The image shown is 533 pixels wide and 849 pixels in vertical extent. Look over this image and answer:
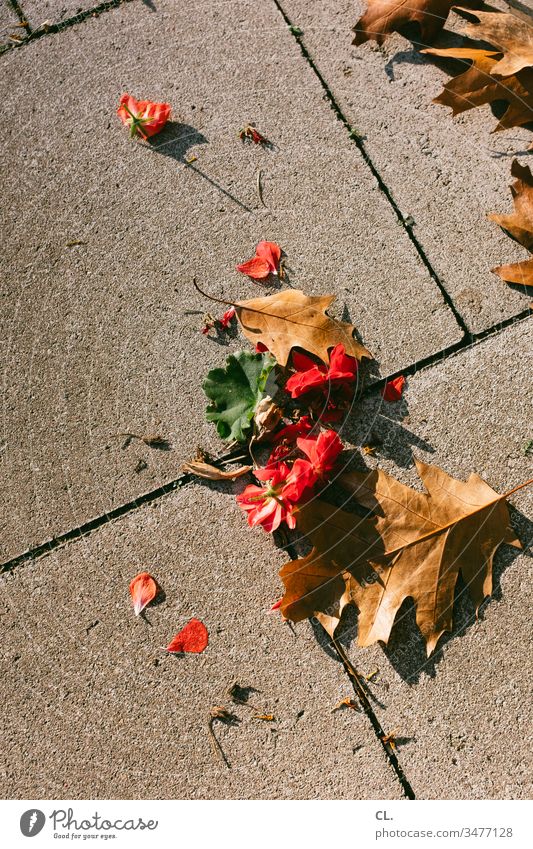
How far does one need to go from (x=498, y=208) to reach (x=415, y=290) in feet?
1.47

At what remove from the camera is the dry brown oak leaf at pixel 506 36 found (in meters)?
2.47

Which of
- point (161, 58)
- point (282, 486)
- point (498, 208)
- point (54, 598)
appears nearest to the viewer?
point (282, 486)

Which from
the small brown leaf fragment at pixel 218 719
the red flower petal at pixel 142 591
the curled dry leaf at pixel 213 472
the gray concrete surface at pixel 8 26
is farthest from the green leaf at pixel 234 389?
the gray concrete surface at pixel 8 26

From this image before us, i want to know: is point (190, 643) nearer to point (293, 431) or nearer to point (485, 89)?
point (293, 431)

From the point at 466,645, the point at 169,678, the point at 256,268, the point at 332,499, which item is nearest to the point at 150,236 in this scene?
the point at 256,268

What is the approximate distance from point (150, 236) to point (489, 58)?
1371 mm

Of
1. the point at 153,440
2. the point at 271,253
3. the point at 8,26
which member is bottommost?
the point at 153,440

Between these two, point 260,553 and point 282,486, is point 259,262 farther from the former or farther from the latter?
point 260,553

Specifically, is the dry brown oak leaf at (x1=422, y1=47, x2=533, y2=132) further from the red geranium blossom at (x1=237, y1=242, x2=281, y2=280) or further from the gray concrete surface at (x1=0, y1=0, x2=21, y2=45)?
the gray concrete surface at (x1=0, y1=0, x2=21, y2=45)

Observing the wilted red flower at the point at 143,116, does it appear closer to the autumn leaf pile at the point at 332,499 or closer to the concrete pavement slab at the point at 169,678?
the autumn leaf pile at the point at 332,499

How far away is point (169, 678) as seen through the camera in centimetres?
236

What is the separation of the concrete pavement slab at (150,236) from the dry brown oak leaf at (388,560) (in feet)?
1.66
